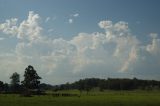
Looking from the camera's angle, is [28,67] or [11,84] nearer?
[28,67]

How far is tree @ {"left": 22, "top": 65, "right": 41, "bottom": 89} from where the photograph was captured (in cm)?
14550

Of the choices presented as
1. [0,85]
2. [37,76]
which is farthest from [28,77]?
[0,85]

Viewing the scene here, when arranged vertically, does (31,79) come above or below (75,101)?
above

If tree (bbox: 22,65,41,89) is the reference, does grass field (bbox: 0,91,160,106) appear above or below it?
below

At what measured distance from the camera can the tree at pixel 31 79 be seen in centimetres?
14550

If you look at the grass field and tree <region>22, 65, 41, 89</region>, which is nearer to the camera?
the grass field

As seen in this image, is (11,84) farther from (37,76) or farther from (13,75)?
(37,76)

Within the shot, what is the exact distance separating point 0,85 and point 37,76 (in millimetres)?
18218

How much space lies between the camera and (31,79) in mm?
145375

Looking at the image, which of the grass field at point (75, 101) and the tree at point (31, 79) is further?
the tree at point (31, 79)

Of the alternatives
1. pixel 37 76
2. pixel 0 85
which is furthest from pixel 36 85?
pixel 0 85

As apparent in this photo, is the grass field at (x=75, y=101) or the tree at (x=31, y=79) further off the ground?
the tree at (x=31, y=79)

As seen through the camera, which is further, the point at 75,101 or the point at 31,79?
the point at 31,79

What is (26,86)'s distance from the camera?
146 metres
